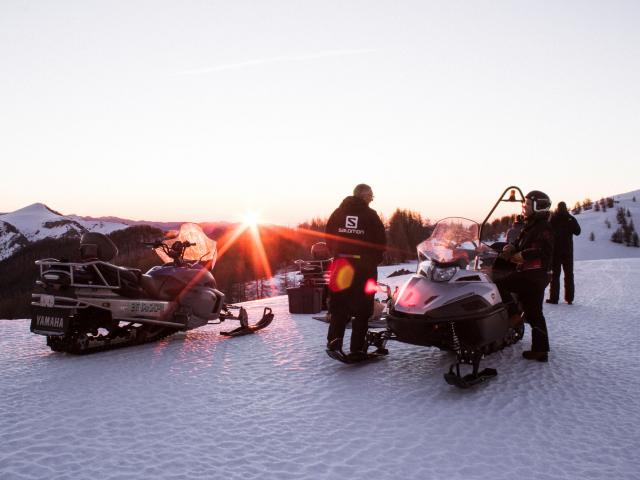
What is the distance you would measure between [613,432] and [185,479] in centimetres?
288

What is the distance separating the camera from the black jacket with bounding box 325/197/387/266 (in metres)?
5.49

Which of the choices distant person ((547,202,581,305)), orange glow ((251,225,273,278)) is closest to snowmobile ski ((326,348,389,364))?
distant person ((547,202,581,305))

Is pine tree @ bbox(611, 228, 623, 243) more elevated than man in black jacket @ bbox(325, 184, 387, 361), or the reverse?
man in black jacket @ bbox(325, 184, 387, 361)

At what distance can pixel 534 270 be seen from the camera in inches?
215

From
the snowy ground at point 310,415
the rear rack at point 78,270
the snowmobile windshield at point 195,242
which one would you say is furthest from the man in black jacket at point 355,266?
the rear rack at point 78,270

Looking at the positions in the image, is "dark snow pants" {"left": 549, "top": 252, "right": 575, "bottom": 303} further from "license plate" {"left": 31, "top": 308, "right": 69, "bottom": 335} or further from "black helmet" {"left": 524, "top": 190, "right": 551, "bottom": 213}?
"license plate" {"left": 31, "top": 308, "right": 69, "bottom": 335}

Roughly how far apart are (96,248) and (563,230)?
822 cm

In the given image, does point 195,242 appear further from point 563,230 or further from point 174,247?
point 563,230

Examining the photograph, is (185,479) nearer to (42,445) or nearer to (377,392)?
(42,445)

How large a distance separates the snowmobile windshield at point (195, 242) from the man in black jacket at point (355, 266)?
8.21 ft

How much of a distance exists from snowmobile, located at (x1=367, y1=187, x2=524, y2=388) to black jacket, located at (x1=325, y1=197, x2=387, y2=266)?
19.6 inches

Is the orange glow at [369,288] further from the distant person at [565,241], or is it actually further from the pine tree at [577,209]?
the pine tree at [577,209]

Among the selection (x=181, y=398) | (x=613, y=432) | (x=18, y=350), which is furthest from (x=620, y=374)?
(x=18, y=350)

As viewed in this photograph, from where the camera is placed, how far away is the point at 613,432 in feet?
11.6
